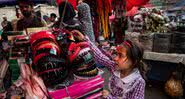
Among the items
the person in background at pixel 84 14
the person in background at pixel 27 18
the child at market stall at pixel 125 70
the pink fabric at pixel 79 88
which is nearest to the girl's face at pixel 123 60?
the child at market stall at pixel 125 70

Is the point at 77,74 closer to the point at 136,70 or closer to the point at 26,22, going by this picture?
the point at 136,70

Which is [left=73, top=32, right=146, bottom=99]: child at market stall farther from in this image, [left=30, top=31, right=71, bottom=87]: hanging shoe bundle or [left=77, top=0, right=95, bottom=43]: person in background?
[left=77, top=0, right=95, bottom=43]: person in background

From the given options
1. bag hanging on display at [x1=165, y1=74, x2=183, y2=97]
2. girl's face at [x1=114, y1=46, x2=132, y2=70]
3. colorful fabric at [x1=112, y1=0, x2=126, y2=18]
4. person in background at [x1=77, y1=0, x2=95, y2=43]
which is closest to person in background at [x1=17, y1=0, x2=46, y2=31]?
girl's face at [x1=114, y1=46, x2=132, y2=70]

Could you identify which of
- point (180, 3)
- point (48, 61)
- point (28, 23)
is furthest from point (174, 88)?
point (180, 3)

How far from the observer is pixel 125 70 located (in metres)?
1.61

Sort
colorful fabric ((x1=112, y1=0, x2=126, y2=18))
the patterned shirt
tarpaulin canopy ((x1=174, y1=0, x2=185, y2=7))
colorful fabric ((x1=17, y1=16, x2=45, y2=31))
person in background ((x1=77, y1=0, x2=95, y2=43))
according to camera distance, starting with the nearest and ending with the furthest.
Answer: the patterned shirt < colorful fabric ((x1=17, y1=16, x2=45, y2=31)) < person in background ((x1=77, y1=0, x2=95, y2=43)) < colorful fabric ((x1=112, y1=0, x2=126, y2=18)) < tarpaulin canopy ((x1=174, y1=0, x2=185, y2=7))

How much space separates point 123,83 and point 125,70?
0.32 feet

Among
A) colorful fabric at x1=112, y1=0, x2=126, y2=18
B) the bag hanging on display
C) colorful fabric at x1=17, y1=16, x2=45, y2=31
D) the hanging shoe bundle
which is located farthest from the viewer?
colorful fabric at x1=112, y1=0, x2=126, y2=18

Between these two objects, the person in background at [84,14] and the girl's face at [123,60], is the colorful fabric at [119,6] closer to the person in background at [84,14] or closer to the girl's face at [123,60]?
the person in background at [84,14]

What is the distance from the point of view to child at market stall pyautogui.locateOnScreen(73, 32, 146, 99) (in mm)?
1522

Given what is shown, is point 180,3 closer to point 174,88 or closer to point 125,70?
point 174,88

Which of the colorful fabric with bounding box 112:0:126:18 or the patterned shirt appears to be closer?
the patterned shirt

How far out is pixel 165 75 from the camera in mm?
4395

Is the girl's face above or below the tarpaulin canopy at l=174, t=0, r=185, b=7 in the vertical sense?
below
